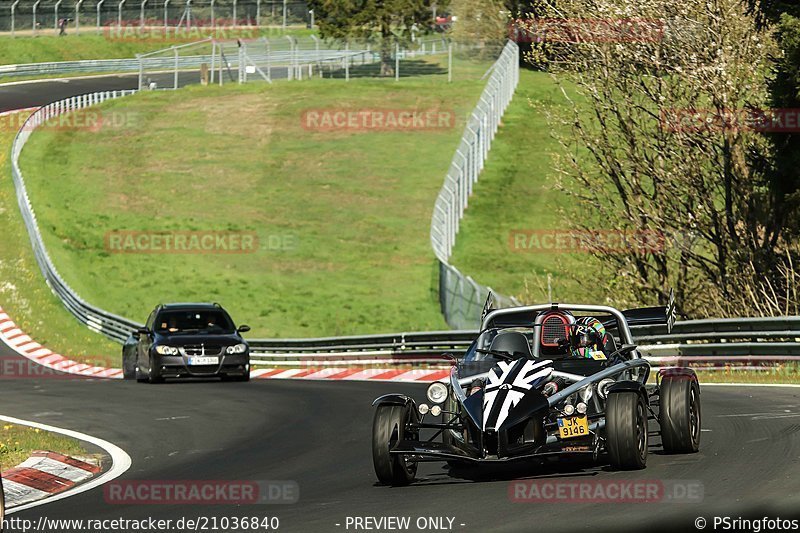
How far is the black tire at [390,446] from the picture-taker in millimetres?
10711

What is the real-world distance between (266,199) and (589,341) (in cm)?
4326

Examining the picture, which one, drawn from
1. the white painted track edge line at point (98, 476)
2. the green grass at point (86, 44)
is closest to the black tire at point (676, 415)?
the white painted track edge line at point (98, 476)

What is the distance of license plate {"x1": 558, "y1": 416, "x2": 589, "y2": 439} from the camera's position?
418 inches

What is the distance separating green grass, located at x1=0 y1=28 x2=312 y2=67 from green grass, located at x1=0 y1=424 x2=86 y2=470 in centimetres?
7307

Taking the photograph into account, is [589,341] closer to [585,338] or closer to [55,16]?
[585,338]

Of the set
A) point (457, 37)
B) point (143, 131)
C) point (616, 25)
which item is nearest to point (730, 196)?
point (616, 25)

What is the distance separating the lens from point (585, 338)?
476 inches

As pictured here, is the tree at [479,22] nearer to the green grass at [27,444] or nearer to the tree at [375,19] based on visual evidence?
the tree at [375,19]

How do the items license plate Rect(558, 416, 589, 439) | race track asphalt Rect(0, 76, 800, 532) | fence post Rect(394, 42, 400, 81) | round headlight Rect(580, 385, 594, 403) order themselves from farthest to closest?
fence post Rect(394, 42, 400, 81) → round headlight Rect(580, 385, 594, 403) → license plate Rect(558, 416, 589, 439) → race track asphalt Rect(0, 76, 800, 532)

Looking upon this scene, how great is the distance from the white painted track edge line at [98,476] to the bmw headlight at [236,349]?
22.6 feet

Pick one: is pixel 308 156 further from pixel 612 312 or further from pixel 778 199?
pixel 612 312

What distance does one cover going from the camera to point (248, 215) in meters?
52.3

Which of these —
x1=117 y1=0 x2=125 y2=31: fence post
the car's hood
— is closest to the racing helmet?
the car's hood

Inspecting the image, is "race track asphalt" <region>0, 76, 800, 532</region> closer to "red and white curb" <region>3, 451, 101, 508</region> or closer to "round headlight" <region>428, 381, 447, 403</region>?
"red and white curb" <region>3, 451, 101, 508</region>
